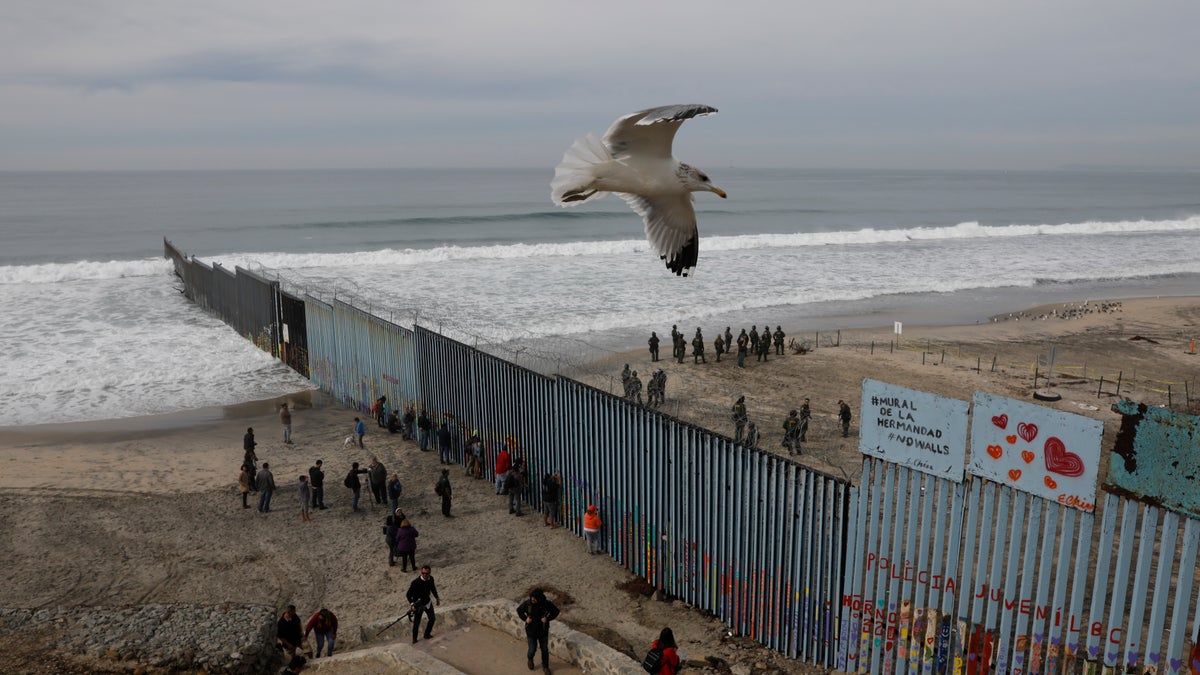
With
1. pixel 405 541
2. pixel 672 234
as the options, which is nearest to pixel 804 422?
pixel 405 541

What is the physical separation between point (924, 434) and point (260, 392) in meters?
A: 19.8

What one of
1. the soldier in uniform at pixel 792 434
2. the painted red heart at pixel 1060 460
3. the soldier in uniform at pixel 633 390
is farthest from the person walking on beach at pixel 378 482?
the painted red heart at pixel 1060 460

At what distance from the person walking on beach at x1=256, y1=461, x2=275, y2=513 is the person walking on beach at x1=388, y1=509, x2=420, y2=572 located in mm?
3554

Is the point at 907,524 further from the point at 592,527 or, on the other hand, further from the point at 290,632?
the point at 290,632

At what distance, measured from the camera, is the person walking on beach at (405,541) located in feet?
43.0

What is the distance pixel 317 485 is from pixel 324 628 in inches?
217

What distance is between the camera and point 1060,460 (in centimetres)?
753

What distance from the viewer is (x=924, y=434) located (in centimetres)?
859

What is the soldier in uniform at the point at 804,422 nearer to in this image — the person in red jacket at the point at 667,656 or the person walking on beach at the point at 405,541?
the person walking on beach at the point at 405,541

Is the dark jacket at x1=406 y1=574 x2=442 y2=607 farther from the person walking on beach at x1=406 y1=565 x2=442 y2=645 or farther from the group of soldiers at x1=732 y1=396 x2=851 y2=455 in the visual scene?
the group of soldiers at x1=732 y1=396 x2=851 y2=455

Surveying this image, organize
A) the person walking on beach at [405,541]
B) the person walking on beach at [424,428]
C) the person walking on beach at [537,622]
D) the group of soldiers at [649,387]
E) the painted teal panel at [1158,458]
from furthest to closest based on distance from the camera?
the group of soldiers at [649,387] < the person walking on beach at [424,428] < the person walking on beach at [405,541] < the person walking on beach at [537,622] < the painted teal panel at [1158,458]

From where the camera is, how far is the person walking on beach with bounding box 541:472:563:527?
14656 mm

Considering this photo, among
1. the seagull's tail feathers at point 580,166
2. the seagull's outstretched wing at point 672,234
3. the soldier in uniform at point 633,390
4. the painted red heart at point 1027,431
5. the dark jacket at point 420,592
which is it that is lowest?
the dark jacket at point 420,592

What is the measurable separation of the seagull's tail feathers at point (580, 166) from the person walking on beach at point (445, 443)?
12.1m
